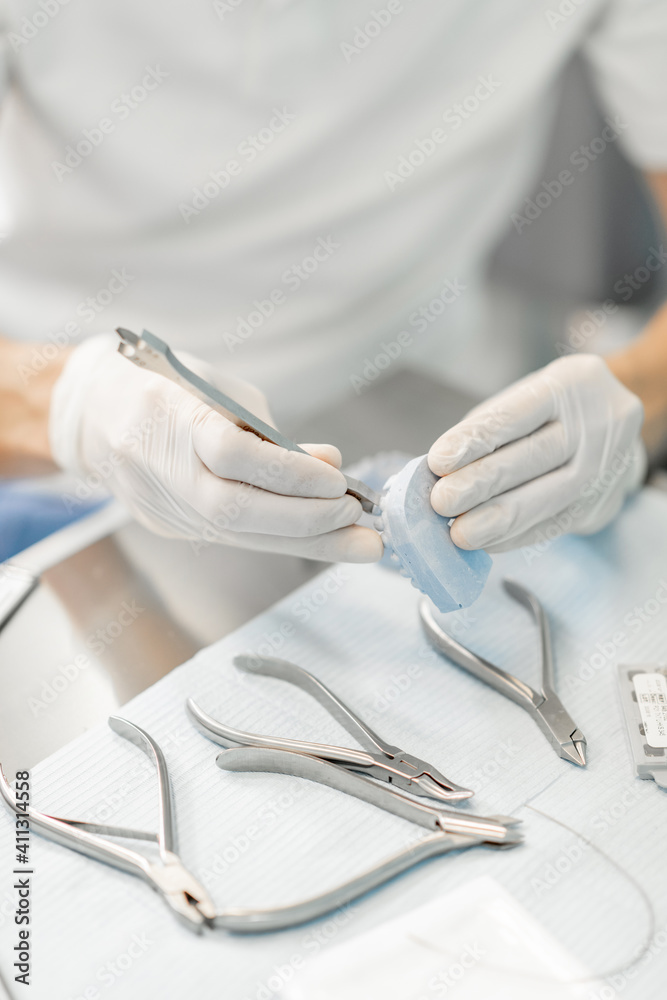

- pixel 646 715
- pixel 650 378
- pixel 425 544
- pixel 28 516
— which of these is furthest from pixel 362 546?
pixel 650 378

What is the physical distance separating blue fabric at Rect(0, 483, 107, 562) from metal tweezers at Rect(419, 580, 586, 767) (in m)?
0.57

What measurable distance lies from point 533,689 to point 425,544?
0.18 metres

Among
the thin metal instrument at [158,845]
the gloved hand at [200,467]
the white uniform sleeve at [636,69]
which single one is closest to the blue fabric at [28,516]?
the gloved hand at [200,467]

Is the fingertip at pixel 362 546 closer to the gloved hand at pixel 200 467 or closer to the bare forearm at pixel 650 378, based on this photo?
the gloved hand at pixel 200 467

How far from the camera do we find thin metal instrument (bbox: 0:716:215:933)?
63 centimetres

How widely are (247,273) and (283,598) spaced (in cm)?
59

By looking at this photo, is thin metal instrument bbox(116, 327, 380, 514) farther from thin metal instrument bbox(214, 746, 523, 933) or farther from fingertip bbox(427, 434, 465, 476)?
thin metal instrument bbox(214, 746, 523, 933)

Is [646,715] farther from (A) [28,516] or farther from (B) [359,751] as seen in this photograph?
(A) [28,516]

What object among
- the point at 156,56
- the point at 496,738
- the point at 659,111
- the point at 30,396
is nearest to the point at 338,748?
the point at 496,738

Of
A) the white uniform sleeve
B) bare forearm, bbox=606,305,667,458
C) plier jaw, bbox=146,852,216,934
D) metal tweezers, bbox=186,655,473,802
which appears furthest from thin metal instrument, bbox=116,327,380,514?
the white uniform sleeve

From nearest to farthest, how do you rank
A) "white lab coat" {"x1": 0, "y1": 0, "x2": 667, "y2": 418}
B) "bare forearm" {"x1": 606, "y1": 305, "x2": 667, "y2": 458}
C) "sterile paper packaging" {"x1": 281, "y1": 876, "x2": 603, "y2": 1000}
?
"sterile paper packaging" {"x1": 281, "y1": 876, "x2": 603, "y2": 1000}
"white lab coat" {"x1": 0, "y1": 0, "x2": 667, "y2": 418}
"bare forearm" {"x1": 606, "y1": 305, "x2": 667, "y2": 458}

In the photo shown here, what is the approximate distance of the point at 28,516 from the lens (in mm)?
1166

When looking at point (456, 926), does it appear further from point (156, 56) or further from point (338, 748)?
point (156, 56)

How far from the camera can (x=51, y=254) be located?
1220 mm
